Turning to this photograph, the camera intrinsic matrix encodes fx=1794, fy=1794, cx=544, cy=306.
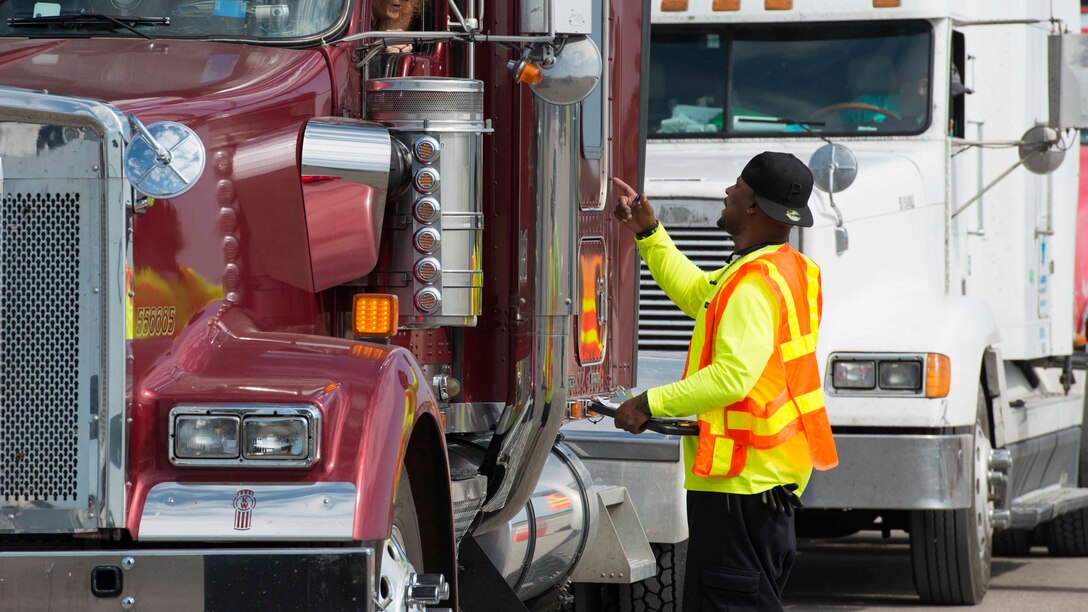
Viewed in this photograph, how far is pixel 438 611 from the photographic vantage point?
15.1 ft

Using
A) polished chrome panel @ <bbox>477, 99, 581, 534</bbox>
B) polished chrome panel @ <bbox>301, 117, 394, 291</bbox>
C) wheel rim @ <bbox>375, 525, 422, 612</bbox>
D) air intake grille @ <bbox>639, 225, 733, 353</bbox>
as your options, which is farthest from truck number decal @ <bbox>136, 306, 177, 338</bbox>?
air intake grille @ <bbox>639, 225, 733, 353</bbox>

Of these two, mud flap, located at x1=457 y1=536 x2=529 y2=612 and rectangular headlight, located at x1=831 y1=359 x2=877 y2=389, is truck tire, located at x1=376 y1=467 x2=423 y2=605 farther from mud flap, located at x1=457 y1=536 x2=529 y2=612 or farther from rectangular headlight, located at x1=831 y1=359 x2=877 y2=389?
rectangular headlight, located at x1=831 y1=359 x2=877 y2=389

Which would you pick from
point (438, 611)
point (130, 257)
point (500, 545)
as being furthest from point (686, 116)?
point (130, 257)

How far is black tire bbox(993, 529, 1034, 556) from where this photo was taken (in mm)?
11070

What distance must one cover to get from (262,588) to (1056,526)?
825 cm

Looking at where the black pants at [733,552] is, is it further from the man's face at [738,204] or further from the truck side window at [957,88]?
the truck side window at [957,88]

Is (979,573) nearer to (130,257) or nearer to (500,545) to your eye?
(500,545)

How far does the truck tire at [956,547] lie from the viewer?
27.9 ft

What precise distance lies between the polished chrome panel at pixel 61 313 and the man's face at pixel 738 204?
2.05 m

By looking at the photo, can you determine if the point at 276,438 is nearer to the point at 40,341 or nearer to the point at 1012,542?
the point at 40,341

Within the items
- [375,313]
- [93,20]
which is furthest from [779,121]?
[93,20]

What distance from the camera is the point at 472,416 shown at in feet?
18.2

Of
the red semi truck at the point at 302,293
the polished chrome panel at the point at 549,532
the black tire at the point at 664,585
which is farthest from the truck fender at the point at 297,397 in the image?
the black tire at the point at 664,585

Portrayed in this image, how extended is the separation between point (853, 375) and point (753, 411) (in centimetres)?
327
